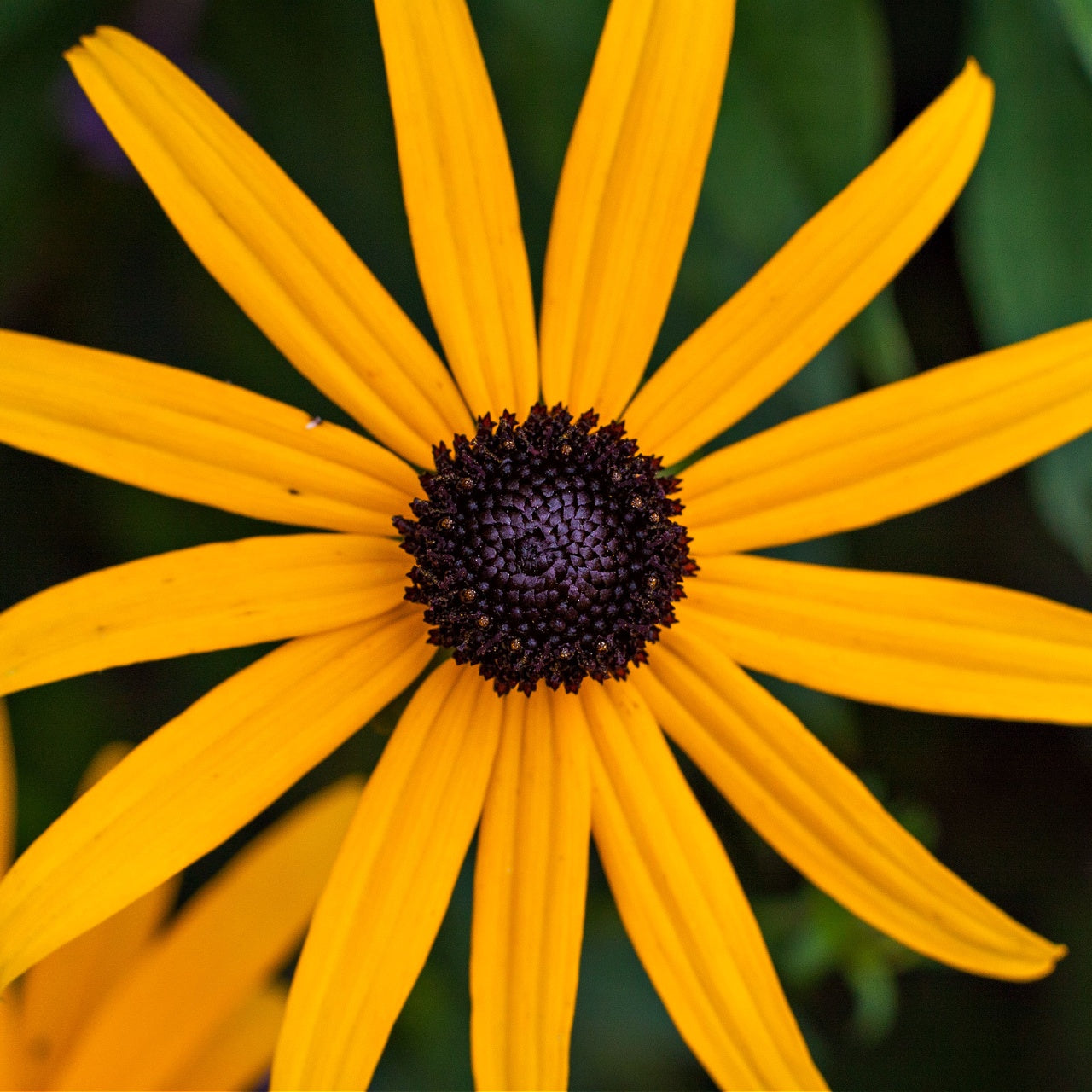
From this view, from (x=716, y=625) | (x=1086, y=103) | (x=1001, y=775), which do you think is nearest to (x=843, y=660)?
(x=716, y=625)

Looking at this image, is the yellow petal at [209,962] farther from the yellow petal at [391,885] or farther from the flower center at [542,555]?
the flower center at [542,555]

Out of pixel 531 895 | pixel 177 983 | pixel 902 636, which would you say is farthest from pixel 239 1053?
pixel 902 636

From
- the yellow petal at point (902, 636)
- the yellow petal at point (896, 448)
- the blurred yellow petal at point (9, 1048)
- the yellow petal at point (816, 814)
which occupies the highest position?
the yellow petal at point (896, 448)

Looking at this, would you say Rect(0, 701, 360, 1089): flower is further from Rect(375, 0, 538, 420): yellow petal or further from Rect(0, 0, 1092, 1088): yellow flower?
Rect(375, 0, 538, 420): yellow petal

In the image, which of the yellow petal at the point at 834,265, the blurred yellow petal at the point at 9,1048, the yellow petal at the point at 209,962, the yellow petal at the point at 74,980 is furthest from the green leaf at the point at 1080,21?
the blurred yellow petal at the point at 9,1048

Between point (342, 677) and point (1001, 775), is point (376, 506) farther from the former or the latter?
point (1001, 775)

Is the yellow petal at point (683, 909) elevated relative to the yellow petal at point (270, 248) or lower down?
lower down

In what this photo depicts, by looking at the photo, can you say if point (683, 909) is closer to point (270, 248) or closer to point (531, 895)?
point (531, 895)
